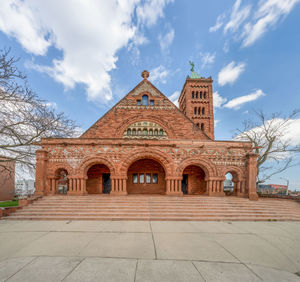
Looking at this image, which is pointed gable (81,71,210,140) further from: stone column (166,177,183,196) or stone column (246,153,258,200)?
stone column (166,177,183,196)

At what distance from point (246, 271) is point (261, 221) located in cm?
738

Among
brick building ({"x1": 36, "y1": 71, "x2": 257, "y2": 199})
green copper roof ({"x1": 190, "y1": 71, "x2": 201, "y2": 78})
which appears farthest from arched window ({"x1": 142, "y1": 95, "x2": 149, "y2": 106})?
green copper roof ({"x1": 190, "y1": 71, "x2": 201, "y2": 78})

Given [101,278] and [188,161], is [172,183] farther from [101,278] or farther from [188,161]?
[101,278]

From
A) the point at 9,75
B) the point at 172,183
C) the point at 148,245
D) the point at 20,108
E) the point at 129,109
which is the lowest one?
the point at 148,245

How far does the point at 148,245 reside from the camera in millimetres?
5586

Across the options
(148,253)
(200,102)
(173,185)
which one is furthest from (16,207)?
(200,102)

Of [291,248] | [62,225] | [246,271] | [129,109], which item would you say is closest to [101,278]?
[246,271]

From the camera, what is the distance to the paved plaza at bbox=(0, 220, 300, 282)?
12.6ft

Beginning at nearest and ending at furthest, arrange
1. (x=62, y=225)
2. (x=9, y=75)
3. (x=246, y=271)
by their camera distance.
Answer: (x=246, y=271), (x=62, y=225), (x=9, y=75)

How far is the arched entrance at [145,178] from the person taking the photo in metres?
16.8

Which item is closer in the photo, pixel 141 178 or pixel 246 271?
pixel 246 271

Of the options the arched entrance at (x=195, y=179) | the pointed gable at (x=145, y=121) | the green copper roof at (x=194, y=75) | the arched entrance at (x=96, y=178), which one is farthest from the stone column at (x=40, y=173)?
the green copper roof at (x=194, y=75)

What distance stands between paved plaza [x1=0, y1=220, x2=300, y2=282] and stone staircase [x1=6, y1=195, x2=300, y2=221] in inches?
69.7

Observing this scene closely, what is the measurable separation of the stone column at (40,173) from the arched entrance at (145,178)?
25.4ft
